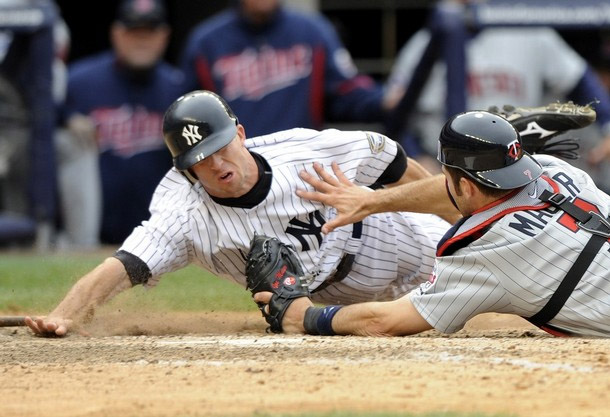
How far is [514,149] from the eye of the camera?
5.17m

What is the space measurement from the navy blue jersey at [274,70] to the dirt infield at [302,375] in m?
5.03

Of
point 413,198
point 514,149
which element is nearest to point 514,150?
point 514,149

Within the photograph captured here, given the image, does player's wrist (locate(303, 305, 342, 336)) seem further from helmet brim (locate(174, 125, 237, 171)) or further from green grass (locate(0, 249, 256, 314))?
green grass (locate(0, 249, 256, 314))

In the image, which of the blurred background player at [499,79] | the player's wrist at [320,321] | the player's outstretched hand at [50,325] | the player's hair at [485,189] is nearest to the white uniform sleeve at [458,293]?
the player's hair at [485,189]

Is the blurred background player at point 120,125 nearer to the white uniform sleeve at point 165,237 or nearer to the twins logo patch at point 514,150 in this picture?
the white uniform sleeve at point 165,237

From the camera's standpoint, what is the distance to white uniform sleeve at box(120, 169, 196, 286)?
5.83 m

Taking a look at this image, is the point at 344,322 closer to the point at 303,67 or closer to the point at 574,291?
the point at 574,291

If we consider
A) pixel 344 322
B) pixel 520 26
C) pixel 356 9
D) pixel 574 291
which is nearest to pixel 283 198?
pixel 344 322

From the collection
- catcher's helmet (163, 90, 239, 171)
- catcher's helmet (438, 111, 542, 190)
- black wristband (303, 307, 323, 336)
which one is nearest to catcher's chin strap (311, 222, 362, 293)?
black wristband (303, 307, 323, 336)

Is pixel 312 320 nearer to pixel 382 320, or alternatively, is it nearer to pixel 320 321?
pixel 320 321

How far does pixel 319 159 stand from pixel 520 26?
177 inches

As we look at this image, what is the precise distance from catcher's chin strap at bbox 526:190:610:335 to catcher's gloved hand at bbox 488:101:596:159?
129 centimetres

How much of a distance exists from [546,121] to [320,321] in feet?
5.52

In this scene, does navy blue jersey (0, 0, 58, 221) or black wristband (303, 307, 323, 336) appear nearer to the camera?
black wristband (303, 307, 323, 336)
